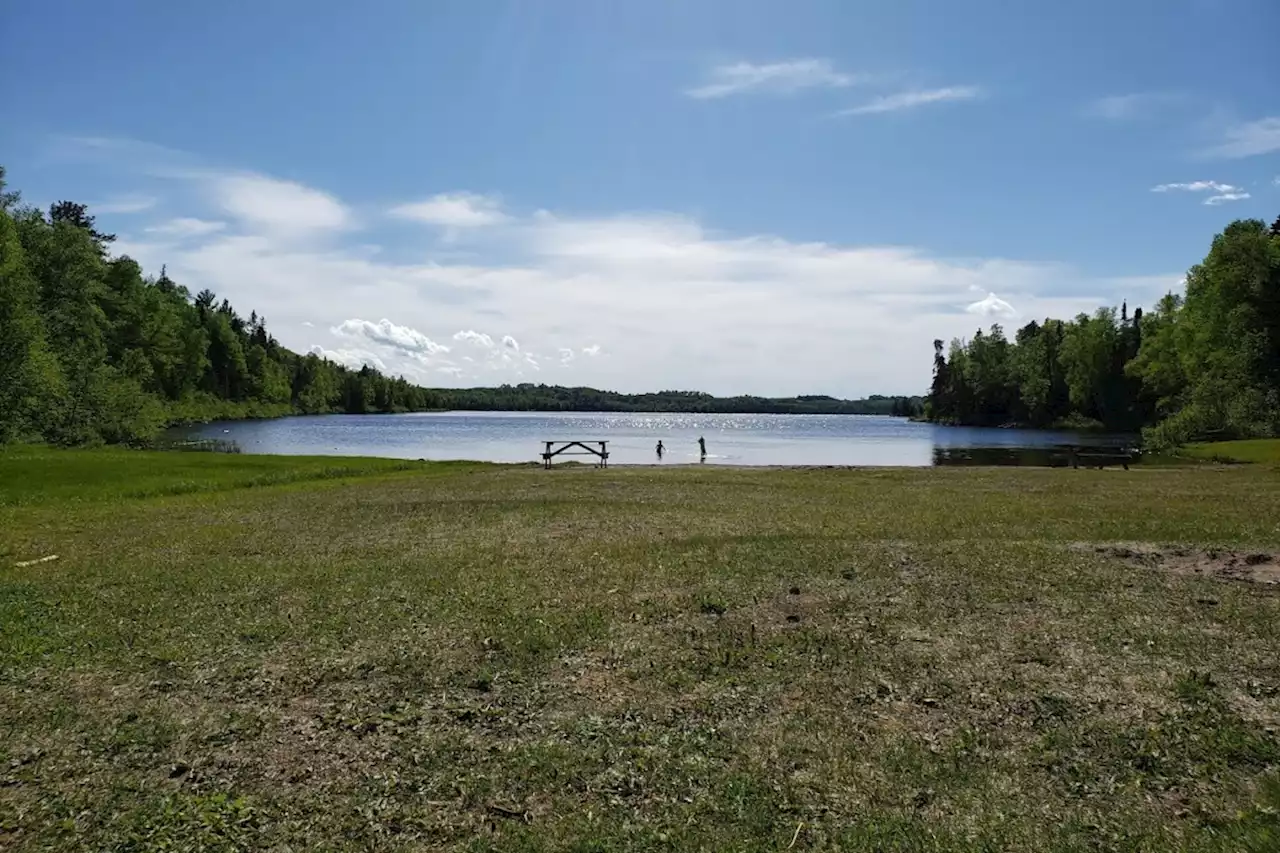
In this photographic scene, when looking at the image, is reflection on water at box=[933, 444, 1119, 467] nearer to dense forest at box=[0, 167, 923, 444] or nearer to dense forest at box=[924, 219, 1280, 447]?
dense forest at box=[924, 219, 1280, 447]

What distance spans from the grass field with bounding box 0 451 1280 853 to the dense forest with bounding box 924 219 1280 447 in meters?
52.7

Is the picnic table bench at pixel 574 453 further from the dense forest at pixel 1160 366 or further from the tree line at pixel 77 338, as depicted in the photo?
the dense forest at pixel 1160 366

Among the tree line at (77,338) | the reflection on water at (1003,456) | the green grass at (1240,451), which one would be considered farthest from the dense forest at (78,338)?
the green grass at (1240,451)

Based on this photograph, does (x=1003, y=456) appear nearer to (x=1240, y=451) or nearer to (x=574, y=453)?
(x=1240, y=451)

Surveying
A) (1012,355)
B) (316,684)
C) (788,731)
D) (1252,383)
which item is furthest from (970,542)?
(1012,355)

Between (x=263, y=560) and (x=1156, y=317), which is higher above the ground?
(x=1156, y=317)

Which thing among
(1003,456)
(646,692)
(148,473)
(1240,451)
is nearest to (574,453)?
(1003,456)

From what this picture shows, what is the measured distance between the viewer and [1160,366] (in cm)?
9381

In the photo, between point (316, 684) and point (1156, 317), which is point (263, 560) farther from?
point (1156, 317)

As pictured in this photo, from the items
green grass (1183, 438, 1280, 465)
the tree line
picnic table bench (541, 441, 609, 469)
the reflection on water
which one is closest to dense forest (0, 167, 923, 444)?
the tree line

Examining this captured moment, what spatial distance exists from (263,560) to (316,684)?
8573 mm

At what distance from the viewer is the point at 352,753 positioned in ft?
→ 23.8

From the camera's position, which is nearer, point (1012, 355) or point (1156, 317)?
point (1156, 317)

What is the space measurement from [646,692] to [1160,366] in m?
103
